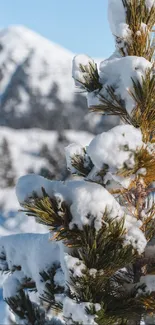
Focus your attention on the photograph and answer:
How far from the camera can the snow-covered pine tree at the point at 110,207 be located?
170 centimetres

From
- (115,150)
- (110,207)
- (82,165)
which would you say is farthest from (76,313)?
(82,165)

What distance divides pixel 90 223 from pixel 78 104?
9504mm

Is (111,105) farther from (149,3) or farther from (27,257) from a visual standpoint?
(27,257)

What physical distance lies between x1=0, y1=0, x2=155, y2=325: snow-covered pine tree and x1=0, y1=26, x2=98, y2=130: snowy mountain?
8.61 metres

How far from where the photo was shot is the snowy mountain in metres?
10.8

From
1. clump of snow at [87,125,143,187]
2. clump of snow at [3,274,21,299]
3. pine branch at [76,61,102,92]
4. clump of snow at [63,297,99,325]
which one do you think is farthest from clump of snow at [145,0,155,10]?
clump of snow at [3,274,21,299]

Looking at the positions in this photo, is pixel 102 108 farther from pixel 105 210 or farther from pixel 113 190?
pixel 105 210

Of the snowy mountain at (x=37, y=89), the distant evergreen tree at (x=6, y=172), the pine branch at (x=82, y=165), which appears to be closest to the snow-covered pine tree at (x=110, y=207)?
the pine branch at (x=82, y=165)

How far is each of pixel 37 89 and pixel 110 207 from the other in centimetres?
983

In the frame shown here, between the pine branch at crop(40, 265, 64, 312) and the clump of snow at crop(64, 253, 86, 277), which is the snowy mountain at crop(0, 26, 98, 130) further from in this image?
the clump of snow at crop(64, 253, 86, 277)

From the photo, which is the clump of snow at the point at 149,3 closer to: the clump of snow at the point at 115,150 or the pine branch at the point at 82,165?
the clump of snow at the point at 115,150

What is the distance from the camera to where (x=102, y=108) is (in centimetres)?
218

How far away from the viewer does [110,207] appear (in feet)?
5.67

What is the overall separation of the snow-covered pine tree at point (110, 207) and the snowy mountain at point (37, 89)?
8.61 m
